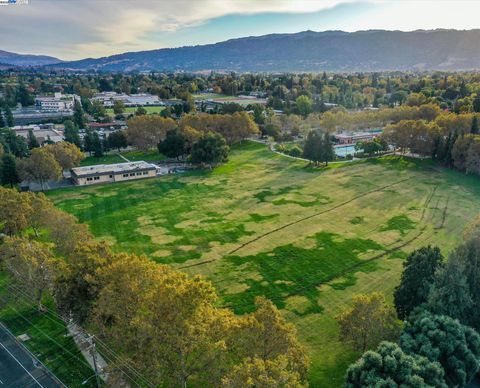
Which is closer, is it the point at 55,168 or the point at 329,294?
the point at 329,294

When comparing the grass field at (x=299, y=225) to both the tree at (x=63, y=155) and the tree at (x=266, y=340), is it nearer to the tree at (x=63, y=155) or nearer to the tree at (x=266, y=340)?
the tree at (x=63, y=155)

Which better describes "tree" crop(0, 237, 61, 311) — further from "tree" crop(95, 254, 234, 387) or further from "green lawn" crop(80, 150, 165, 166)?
"green lawn" crop(80, 150, 165, 166)

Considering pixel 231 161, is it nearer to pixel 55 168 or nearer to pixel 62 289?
pixel 55 168

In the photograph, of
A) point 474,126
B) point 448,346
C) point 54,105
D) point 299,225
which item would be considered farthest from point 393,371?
point 54,105

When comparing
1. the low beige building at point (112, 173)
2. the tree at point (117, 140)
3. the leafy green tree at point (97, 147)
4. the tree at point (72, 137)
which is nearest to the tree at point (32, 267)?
the low beige building at point (112, 173)

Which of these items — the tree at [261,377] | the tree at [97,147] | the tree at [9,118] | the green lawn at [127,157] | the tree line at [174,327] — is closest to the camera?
the tree at [261,377]

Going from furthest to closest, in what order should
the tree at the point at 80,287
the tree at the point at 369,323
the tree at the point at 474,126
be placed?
the tree at the point at 474,126
the tree at the point at 80,287
the tree at the point at 369,323

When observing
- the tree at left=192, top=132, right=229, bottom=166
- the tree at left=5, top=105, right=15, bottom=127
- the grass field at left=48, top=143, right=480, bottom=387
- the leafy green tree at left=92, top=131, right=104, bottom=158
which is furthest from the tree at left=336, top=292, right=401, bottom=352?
the tree at left=5, top=105, right=15, bottom=127

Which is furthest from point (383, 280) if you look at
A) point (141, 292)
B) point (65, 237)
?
point (65, 237)
